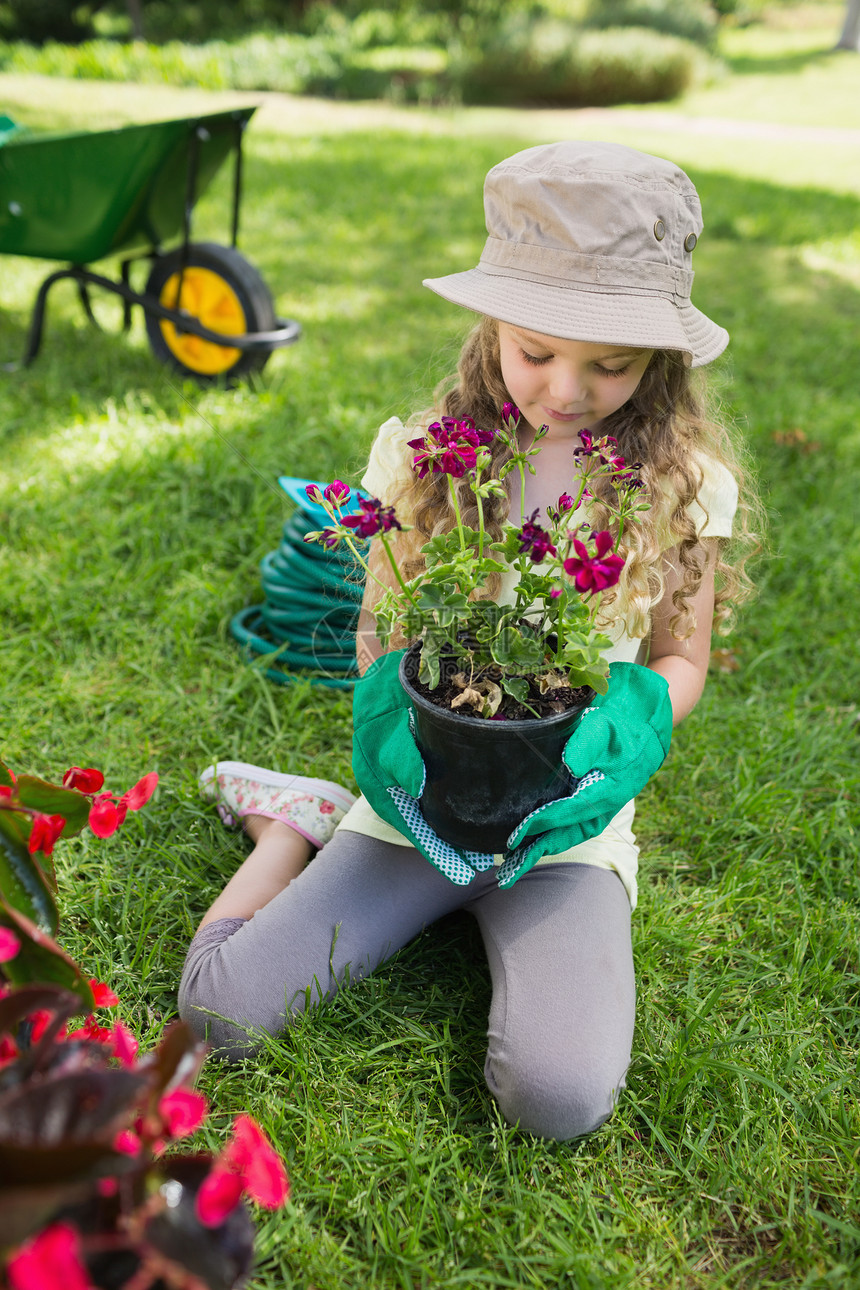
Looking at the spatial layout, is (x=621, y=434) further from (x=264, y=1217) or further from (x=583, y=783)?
(x=264, y=1217)

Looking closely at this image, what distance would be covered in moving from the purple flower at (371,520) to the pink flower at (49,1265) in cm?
65

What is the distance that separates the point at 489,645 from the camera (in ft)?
3.85

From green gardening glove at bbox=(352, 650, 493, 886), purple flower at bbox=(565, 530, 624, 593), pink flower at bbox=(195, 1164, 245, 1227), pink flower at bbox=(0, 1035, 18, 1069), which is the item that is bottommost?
green gardening glove at bbox=(352, 650, 493, 886)

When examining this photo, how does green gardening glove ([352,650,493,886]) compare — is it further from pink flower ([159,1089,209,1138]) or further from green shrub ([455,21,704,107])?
green shrub ([455,21,704,107])

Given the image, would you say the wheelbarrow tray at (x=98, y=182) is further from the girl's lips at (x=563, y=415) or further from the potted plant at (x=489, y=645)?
the potted plant at (x=489, y=645)

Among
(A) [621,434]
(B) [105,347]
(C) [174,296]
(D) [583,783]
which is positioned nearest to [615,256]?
(A) [621,434]

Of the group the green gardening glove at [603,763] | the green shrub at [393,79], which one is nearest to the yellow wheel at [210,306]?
the green gardening glove at [603,763]

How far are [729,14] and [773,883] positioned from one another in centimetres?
2480

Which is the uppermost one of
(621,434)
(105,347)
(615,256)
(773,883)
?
(615,256)

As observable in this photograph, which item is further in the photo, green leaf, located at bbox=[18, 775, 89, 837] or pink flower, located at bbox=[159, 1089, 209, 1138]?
green leaf, located at bbox=[18, 775, 89, 837]

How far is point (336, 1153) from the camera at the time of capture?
1251 millimetres

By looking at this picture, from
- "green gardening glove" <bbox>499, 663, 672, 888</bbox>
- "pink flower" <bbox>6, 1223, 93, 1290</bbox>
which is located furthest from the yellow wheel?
"pink flower" <bbox>6, 1223, 93, 1290</bbox>

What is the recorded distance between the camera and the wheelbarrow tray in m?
3.02

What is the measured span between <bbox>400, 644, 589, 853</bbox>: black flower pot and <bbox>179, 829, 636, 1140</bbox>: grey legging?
22 centimetres
